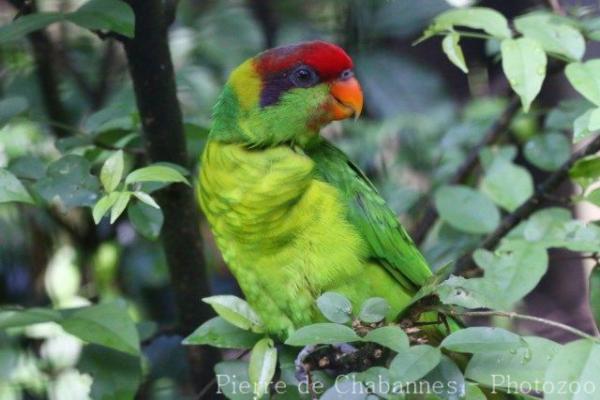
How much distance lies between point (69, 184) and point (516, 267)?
0.64 metres

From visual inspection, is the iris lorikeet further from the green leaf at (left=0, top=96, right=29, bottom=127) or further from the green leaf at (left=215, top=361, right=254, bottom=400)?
the green leaf at (left=0, top=96, right=29, bottom=127)

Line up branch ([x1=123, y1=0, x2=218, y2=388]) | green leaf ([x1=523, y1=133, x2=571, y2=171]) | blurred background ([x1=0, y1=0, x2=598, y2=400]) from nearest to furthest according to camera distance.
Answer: branch ([x1=123, y1=0, x2=218, y2=388]), green leaf ([x1=523, y1=133, x2=571, y2=171]), blurred background ([x1=0, y1=0, x2=598, y2=400])

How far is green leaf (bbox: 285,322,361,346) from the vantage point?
976 millimetres

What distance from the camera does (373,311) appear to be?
3.43 ft

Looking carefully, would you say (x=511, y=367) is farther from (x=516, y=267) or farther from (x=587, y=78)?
(x=587, y=78)

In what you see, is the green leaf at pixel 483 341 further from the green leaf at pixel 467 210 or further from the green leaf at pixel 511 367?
the green leaf at pixel 467 210

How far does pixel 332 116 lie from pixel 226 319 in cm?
44

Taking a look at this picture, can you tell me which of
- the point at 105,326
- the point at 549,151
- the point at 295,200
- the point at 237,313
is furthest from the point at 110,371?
the point at 549,151

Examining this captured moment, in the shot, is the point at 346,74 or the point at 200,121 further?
the point at 200,121

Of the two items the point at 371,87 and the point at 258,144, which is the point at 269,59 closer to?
the point at 258,144

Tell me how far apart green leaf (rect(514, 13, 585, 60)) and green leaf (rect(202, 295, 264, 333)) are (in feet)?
1.82

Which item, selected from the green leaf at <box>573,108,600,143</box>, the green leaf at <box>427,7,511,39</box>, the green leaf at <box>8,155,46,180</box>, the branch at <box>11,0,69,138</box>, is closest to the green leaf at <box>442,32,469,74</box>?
the green leaf at <box>427,7,511,39</box>

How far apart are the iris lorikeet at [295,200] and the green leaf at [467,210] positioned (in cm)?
20

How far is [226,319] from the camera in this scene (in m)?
1.18
